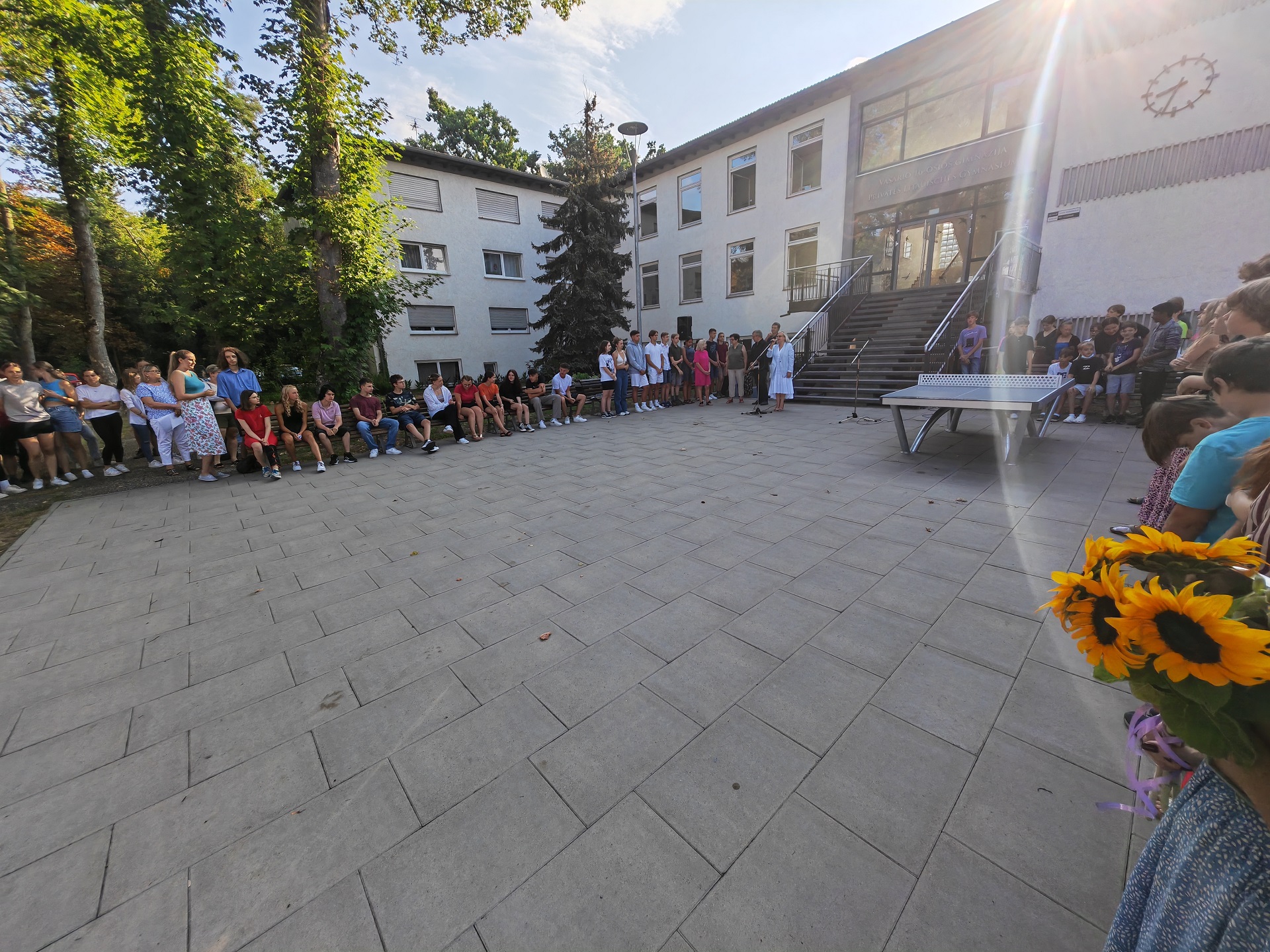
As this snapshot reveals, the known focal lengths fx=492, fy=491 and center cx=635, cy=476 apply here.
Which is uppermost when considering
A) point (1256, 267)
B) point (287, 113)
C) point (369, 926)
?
point (287, 113)

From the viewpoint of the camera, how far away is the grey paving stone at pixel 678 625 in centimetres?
270

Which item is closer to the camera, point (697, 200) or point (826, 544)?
point (826, 544)

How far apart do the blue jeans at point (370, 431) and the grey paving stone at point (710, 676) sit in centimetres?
741

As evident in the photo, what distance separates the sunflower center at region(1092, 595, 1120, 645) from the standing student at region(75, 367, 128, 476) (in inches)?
428

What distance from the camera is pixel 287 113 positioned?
8.92 metres

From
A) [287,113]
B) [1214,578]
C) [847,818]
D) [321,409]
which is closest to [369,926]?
[847,818]

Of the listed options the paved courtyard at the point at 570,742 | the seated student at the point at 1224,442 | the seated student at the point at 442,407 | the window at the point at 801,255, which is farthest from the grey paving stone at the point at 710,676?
the window at the point at 801,255

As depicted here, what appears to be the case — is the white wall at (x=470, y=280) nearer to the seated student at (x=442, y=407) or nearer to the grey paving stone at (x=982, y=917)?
the seated student at (x=442, y=407)

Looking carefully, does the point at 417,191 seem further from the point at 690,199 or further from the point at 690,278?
the point at 690,278

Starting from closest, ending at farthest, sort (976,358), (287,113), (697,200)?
(287,113)
(976,358)
(697,200)

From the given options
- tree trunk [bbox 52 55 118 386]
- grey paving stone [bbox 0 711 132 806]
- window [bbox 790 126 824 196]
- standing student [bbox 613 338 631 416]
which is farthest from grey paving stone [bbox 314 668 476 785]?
window [bbox 790 126 824 196]

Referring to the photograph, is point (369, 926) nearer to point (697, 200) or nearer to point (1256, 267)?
point (1256, 267)

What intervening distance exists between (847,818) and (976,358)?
37.2 feet

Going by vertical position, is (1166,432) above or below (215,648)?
above
